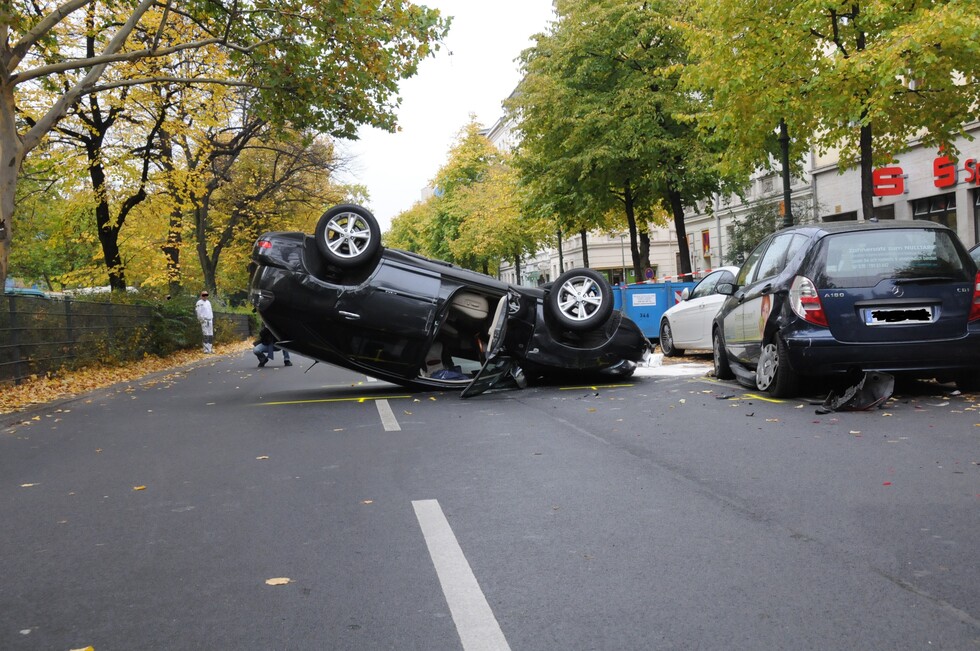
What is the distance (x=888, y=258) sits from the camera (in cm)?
866

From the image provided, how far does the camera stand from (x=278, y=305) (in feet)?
36.7

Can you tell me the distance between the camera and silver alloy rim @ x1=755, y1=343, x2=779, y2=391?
9.51 meters

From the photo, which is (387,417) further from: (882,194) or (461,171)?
(461,171)

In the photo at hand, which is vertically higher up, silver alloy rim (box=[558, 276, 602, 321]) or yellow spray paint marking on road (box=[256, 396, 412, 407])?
silver alloy rim (box=[558, 276, 602, 321])

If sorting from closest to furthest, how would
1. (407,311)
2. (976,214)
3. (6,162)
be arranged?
(407,311) < (6,162) < (976,214)

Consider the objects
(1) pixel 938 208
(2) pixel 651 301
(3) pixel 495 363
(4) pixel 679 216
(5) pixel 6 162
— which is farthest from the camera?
(1) pixel 938 208

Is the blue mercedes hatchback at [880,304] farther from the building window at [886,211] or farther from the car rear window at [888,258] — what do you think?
the building window at [886,211]

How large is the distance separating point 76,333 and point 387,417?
10472mm

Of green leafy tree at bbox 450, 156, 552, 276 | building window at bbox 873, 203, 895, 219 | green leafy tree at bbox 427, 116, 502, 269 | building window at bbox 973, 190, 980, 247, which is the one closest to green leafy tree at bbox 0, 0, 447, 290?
building window at bbox 973, 190, 980, 247

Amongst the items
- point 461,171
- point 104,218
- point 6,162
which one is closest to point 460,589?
point 6,162

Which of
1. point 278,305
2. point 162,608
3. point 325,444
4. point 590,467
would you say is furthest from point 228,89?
point 162,608

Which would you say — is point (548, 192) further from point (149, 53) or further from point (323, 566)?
point (323, 566)

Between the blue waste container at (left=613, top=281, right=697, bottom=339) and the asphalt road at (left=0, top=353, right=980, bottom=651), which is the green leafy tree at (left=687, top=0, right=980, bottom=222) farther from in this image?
the asphalt road at (left=0, top=353, right=980, bottom=651)

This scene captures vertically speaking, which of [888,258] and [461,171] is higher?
[461,171]
